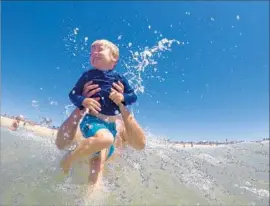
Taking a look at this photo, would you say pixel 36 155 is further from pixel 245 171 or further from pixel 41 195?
pixel 245 171

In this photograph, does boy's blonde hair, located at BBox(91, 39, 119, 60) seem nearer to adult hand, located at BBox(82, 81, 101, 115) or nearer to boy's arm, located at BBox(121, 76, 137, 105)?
boy's arm, located at BBox(121, 76, 137, 105)

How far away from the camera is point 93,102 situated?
17.5 feet

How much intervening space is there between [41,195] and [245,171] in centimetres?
1524

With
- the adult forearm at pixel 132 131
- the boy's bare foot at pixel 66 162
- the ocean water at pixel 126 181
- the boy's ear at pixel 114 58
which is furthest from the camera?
the ocean water at pixel 126 181

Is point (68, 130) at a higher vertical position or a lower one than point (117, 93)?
lower

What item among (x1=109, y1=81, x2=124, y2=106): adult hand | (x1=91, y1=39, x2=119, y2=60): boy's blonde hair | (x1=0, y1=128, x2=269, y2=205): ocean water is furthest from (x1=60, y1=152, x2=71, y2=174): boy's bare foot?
(x1=91, y1=39, x2=119, y2=60): boy's blonde hair

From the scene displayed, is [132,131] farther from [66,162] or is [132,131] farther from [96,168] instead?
[66,162]

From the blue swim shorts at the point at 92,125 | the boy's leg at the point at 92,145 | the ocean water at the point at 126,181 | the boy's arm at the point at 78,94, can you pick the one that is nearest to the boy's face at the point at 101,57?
the boy's arm at the point at 78,94

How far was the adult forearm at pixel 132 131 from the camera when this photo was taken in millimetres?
5734

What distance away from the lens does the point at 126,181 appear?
431 inches

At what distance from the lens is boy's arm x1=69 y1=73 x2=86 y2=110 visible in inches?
213

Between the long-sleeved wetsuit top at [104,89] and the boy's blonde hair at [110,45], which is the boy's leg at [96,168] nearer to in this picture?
the long-sleeved wetsuit top at [104,89]

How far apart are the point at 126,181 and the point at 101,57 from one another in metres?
6.27

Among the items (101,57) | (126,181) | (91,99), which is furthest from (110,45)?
(126,181)
